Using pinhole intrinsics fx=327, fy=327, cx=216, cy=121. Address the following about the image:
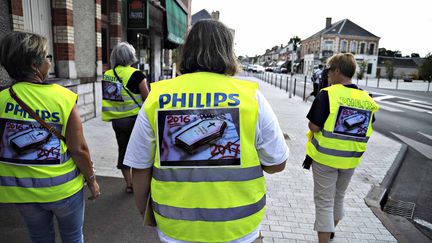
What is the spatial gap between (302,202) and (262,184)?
296 centimetres

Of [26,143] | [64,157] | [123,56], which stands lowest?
[64,157]

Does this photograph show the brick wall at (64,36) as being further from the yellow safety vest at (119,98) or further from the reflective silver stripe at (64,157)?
the reflective silver stripe at (64,157)

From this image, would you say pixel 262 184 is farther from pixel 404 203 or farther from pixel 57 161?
pixel 404 203

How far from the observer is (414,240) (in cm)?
383

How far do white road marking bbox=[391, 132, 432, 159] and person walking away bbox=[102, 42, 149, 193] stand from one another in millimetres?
6850

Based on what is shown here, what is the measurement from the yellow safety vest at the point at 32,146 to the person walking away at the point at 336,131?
212cm

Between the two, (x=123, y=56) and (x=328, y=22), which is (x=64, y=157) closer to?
(x=123, y=56)

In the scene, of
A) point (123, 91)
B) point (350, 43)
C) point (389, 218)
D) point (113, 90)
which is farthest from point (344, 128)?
point (350, 43)

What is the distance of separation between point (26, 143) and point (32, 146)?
38 millimetres

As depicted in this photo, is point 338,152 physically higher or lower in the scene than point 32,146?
lower

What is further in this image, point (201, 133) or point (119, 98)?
point (119, 98)

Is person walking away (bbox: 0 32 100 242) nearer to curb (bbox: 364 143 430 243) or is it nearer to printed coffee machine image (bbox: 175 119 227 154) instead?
printed coffee machine image (bbox: 175 119 227 154)

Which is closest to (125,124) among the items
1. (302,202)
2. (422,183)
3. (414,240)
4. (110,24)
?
(302,202)

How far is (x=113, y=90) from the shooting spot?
13.2 ft
